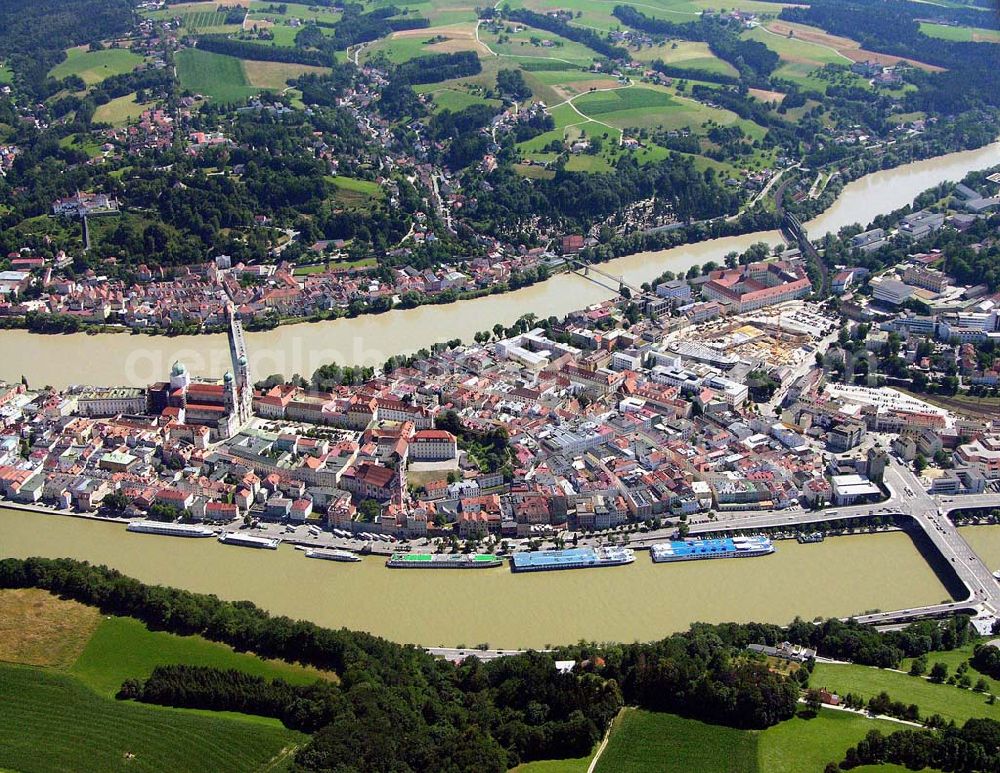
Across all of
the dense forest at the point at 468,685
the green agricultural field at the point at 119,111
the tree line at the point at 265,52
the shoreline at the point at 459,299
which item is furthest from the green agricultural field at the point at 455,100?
the dense forest at the point at 468,685

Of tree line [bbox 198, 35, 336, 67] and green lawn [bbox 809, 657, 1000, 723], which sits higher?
green lawn [bbox 809, 657, 1000, 723]

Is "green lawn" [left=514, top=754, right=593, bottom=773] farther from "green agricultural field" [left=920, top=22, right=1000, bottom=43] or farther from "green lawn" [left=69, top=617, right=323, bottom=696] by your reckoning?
"green agricultural field" [left=920, top=22, right=1000, bottom=43]

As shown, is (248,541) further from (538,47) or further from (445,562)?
(538,47)

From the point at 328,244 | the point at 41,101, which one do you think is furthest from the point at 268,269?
the point at 41,101

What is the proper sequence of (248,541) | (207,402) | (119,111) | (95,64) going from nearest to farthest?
(248,541) < (207,402) < (119,111) < (95,64)

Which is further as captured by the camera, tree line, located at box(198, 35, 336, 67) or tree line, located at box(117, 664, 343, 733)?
tree line, located at box(198, 35, 336, 67)

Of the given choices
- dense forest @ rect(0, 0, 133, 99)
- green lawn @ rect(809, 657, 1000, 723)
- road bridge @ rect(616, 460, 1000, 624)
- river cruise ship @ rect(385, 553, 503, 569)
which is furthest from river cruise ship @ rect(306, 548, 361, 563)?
dense forest @ rect(0, 0, 133, 99)

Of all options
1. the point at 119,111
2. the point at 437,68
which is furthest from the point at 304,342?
the point at 437,68
